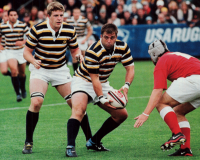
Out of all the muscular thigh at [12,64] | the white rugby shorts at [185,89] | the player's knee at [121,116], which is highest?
the white rugby shorts at [185,89]

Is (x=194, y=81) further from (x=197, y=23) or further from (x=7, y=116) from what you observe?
(x=197, y=23)

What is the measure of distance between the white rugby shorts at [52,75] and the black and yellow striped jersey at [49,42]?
6 centimetres

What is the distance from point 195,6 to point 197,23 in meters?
1.73

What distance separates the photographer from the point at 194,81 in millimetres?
5285

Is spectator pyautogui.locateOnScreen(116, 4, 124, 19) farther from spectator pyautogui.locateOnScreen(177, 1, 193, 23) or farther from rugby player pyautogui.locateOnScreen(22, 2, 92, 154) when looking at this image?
rugby player pyautogui.locateOnScreen(22, 2, 92, 154)

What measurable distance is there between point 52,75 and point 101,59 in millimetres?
964

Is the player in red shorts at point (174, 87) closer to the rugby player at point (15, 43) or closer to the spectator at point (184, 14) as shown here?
the rugby player at point (15, 43)

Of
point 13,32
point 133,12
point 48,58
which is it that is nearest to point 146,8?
point 133,12

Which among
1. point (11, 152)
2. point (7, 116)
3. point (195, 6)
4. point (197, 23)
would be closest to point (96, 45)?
point (11, 152)

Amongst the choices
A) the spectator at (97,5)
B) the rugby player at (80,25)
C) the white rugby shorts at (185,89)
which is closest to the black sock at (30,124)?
the white rugby shorts at (185,89)

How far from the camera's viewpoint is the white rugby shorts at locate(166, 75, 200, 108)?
528cm

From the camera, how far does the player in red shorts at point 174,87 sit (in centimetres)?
523

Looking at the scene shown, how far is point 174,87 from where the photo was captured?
17.5 ft

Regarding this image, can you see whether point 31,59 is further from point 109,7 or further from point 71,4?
point 109,7
